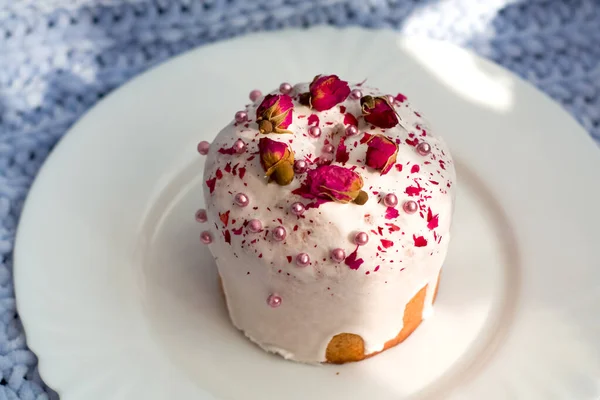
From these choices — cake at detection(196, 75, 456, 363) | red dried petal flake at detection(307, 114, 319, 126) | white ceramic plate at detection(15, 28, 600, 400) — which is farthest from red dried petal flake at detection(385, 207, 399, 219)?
white ceramic plate at detection(15, 28, 600, 400)

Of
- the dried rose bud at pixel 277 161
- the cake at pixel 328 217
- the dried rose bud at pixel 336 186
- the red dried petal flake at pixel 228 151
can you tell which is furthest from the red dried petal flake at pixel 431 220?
the red dried petal flake at pixel 228 151

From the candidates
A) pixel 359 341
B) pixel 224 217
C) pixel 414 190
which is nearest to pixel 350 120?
pixel 414 190

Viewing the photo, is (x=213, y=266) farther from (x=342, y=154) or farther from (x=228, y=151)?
(x=342, y=154)

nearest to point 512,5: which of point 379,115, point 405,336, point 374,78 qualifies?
point 374,78

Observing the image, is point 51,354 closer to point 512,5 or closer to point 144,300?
point 144,300

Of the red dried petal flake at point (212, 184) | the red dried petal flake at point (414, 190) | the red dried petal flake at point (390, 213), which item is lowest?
the red dried petal flake at point (212, 184)

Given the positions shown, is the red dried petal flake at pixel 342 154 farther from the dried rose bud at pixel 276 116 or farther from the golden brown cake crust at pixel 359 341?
the golden brown cake crust at pixel 359 341
